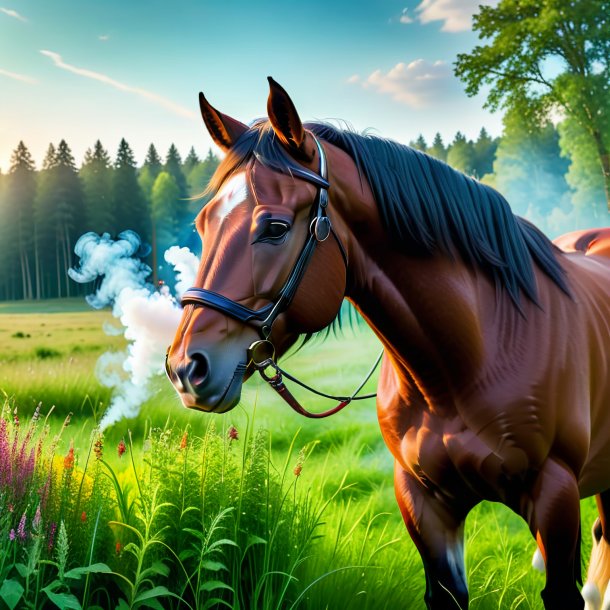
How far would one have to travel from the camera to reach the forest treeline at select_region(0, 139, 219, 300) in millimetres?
9680

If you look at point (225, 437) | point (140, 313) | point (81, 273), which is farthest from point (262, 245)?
point (81, 273)

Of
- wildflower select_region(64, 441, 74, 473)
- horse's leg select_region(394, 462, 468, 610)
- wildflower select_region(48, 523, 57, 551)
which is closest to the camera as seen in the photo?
horse's leg select_region(394, 462, 468, 610)

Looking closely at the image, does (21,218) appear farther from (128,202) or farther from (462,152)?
(462,152)

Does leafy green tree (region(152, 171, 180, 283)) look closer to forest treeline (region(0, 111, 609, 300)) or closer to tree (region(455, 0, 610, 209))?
forest treeline (region(0, 111, 609, 300))

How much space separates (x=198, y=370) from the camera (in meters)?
1.68

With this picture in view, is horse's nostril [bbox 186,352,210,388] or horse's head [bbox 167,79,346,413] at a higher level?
horse's head [bbox 167,79,346,413]

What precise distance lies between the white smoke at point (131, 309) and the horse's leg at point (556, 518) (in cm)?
192

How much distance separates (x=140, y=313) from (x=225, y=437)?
1461 millimetres

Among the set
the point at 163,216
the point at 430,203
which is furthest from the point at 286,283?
the point at 163,216

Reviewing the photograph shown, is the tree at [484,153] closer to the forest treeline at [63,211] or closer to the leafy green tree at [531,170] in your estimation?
the leafy green tree at [531,170]

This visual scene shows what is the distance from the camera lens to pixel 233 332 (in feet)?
5.69

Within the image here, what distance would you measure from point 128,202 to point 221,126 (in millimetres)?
8470

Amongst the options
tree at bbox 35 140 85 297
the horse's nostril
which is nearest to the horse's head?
the horse's nostril

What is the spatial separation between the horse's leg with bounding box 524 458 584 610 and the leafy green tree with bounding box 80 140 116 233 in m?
8.65
